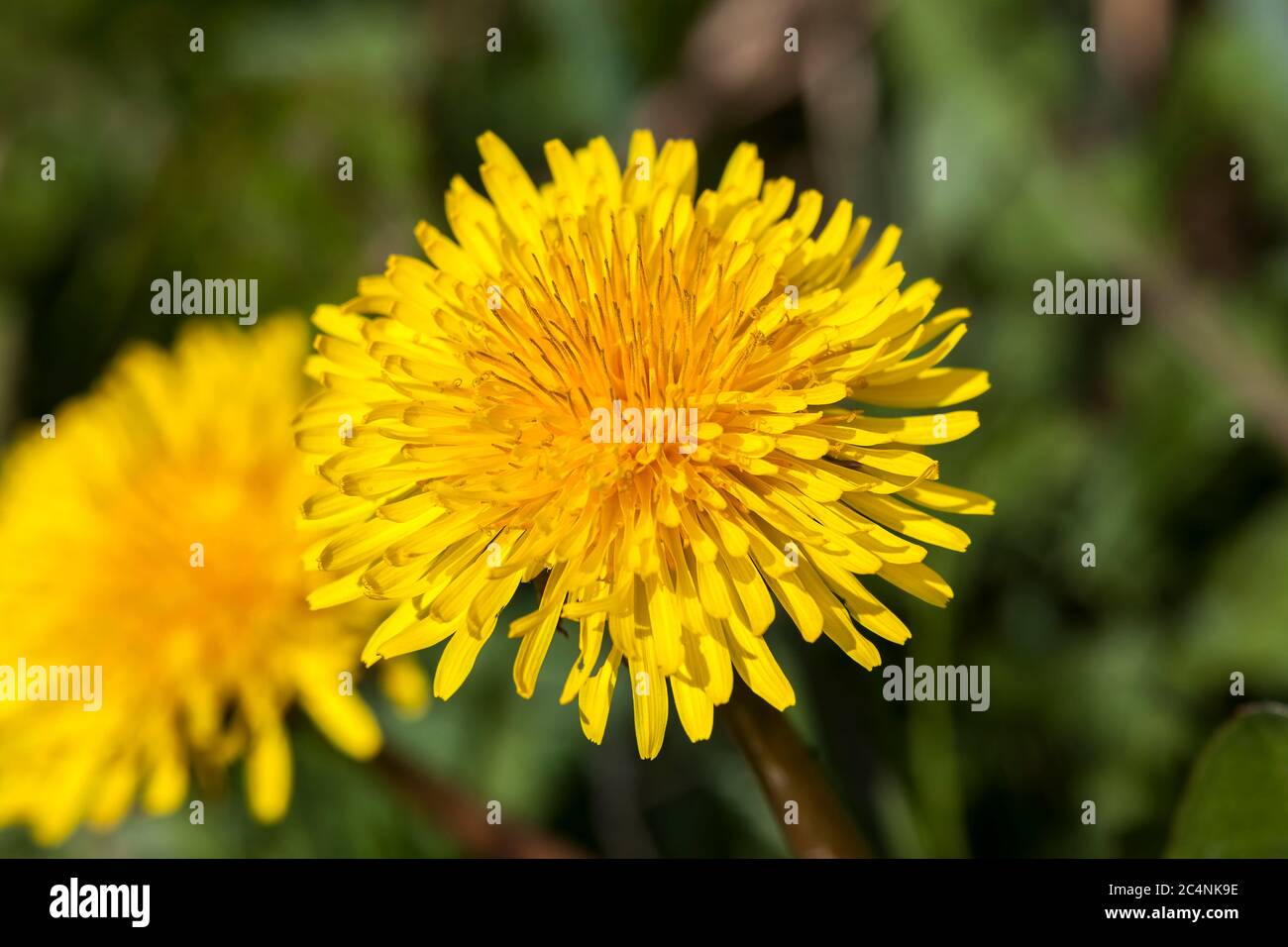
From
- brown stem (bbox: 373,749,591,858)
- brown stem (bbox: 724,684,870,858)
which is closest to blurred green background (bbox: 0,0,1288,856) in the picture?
brown stem (bbox: 373,749,591,858)

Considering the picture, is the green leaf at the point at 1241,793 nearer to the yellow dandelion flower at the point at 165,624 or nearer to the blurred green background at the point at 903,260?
the blurred green background at the point at 903,260

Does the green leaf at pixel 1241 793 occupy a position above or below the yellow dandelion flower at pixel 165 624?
below

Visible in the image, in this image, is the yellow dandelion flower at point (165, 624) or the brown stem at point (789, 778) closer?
the brown stem at point (789, 778)

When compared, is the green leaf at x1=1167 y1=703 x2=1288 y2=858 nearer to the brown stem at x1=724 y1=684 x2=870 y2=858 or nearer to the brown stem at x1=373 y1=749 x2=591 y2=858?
the brown stem at x1=724 y1=684 x2=870 y2=858

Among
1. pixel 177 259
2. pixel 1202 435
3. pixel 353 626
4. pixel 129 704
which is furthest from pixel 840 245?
pixel 177 259

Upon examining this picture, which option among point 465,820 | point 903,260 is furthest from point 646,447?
point 903,260

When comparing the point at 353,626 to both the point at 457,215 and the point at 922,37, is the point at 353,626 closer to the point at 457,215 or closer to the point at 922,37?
the point at 457,215

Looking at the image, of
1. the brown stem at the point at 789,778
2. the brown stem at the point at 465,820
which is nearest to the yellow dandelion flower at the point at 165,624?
the brown stem at the point at 465,820
